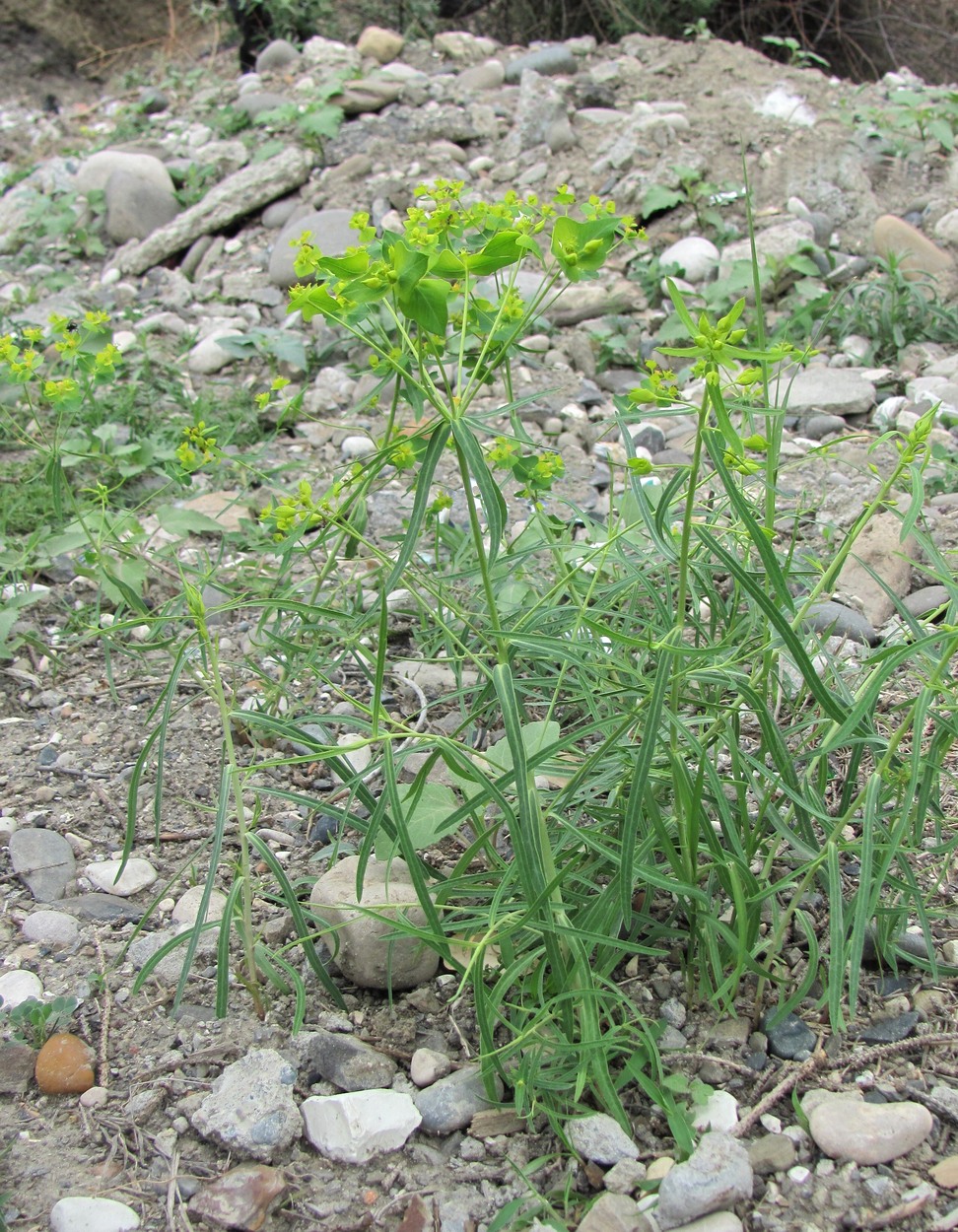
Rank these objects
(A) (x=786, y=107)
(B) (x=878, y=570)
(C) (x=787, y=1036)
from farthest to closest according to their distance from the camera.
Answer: (A) (x=786, y=107) → (B) (x=878, y=570) → (C) (x=787, y=1036)

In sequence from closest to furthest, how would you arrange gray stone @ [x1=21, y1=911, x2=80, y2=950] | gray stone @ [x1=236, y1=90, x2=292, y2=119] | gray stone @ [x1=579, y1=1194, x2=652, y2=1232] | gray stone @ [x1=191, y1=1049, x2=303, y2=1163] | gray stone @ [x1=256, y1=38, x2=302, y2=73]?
gray stone @ [x1=579, y1=1194, x2=652, y2=1232] < gray stone @ [x1=191, y1=1049, x2=303, y2=1163] < gray stone @ [x1=21, y1=911, x2=80, y2=950] < gray stone @ [x1=236, y1=90, x2=292, y2=119] < gray stone @ [x1=256, y1=38, x2=302, y2=73]

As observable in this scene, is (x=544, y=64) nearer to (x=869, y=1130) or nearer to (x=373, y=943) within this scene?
(x=373, y=943)

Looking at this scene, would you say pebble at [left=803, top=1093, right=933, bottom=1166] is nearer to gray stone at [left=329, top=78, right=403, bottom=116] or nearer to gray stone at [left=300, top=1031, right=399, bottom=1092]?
gray stone at [left=300, top=1031, right=399, bottom=1092]

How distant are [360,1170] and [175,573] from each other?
131 cm

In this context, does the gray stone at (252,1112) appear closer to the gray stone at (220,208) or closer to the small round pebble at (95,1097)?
the small round pebble at (95,1097)

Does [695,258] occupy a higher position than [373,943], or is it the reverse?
[695,258]

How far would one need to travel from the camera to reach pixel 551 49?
4.95 m

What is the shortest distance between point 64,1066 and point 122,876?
14.9 inches

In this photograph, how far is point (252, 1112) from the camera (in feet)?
3.93

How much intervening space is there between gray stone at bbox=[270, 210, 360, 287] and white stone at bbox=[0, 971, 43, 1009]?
2.88 metres

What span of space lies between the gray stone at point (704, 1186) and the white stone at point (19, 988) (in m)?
0.85

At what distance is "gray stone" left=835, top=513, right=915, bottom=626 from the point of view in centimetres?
217

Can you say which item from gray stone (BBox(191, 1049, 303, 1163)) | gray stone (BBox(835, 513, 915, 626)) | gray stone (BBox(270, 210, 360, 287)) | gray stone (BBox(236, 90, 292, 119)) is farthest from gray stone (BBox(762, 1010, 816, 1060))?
gray stone (BBox(236, 90, 292, 119))

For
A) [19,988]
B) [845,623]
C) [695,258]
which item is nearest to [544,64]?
[695,258]
